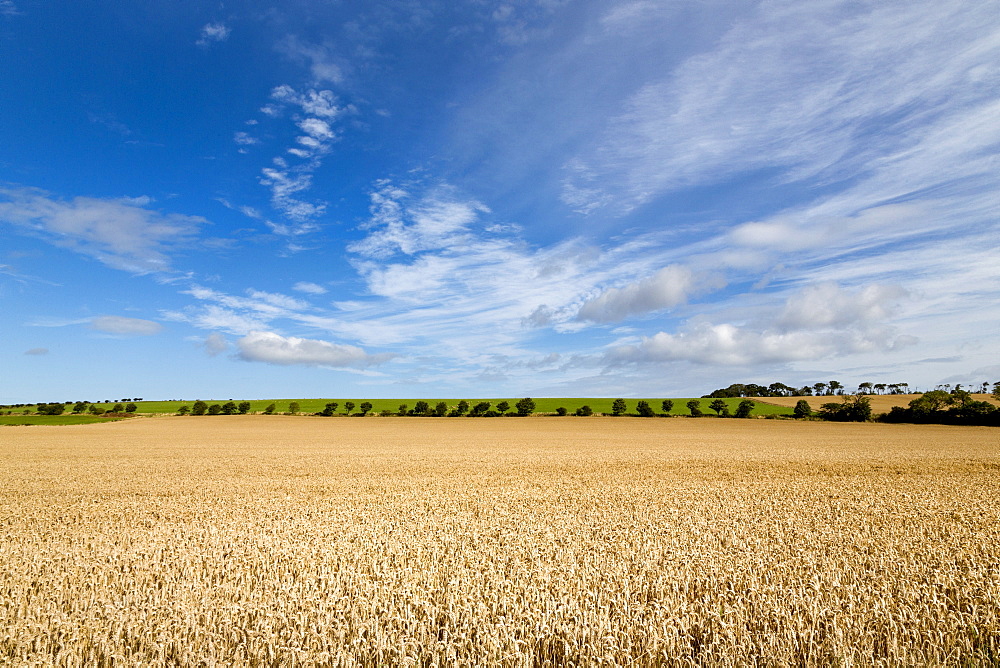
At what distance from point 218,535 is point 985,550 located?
1431 centimetres

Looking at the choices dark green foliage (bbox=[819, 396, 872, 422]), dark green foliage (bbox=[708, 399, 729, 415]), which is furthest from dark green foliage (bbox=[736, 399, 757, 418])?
dark green foliage (bbox=[819, 396, 872, 422])

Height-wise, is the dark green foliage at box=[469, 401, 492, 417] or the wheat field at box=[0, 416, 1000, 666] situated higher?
the wheat field at box=[0, 416, 1000, 666]

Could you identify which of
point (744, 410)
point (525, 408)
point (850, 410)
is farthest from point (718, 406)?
point (525, 408)

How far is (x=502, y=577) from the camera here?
24.7 feet

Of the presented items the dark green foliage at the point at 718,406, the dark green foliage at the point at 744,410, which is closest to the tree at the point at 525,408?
the dark green foliage at the point at 718,406

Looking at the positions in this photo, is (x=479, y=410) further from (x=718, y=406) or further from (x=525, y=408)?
(x=718, y=406)

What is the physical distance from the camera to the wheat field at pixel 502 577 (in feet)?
18.2

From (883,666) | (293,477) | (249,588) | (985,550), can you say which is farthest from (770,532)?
(293,477)

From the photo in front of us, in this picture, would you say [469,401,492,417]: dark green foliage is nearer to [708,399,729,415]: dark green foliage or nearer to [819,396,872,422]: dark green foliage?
[708,399,729,415]: dark green foliage

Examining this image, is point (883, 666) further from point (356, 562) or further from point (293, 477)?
point (293, 477)

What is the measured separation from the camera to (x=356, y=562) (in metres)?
8.45

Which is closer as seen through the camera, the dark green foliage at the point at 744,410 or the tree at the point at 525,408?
the dark green foliage at the point at 744,410

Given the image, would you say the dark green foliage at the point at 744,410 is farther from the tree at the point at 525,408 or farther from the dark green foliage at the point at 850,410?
the tree at the point at 525,408

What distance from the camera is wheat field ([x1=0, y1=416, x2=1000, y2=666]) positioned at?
5551 millimetres
